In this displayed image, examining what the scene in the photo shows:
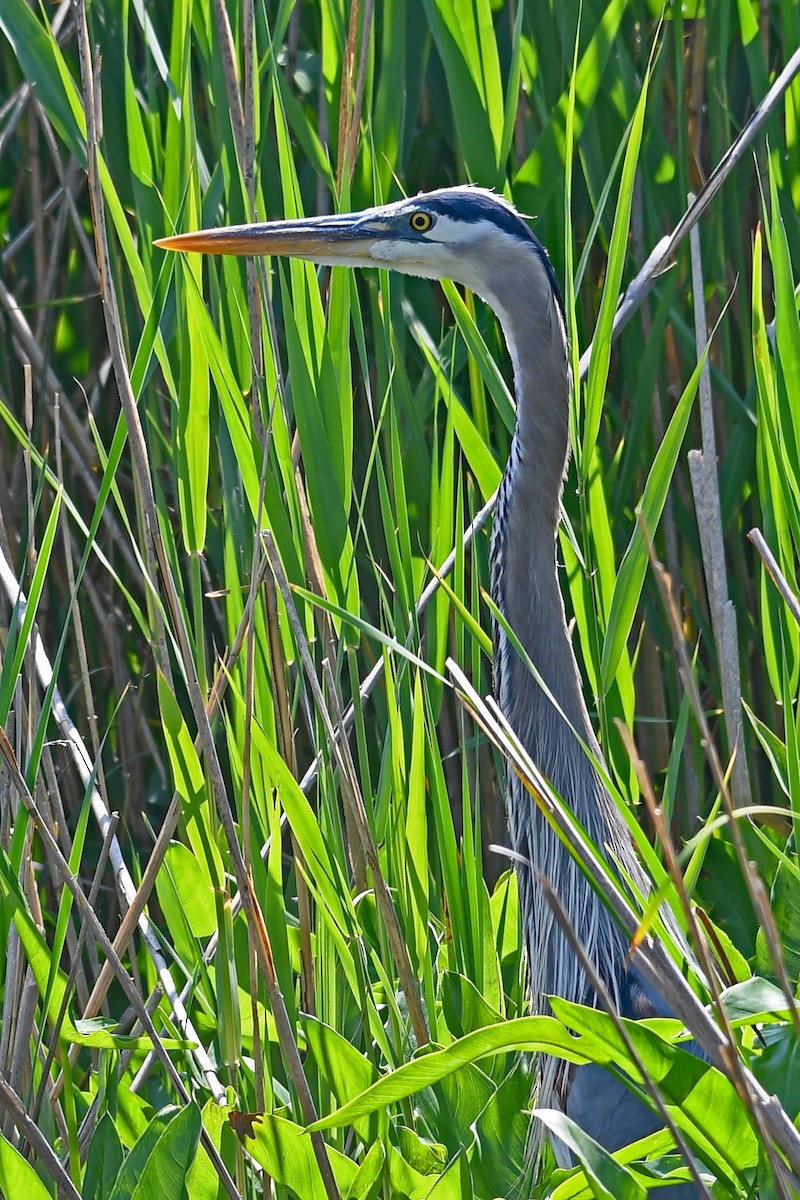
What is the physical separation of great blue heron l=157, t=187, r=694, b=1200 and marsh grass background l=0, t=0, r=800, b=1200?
0.03 metres

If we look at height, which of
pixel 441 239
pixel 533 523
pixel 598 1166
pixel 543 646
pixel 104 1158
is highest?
pixel 441 239

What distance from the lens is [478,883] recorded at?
110cm

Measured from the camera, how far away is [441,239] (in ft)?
3.97

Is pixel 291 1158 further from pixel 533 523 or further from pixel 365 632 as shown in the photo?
pixel 533 523

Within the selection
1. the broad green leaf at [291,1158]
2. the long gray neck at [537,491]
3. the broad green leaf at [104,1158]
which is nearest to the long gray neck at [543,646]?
the long gray neck at [537,491]

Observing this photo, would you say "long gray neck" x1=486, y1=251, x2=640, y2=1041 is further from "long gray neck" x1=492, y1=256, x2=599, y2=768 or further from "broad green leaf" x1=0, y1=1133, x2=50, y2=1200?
"broad green leaf" x1=0, y1=1133, x2=50, y2=1200

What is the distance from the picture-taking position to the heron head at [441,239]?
3.83 ft

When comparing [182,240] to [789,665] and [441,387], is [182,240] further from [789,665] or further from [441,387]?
[789,665]

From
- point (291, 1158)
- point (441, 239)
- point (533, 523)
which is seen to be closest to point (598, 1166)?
point (291, 1158)

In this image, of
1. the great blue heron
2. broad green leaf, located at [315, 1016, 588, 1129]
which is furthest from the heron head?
broad green leaf, located at [315, 1016, 588, 1129]

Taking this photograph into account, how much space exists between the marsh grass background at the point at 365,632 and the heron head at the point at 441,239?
0.03 m

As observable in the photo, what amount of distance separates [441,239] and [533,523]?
0.88 feet

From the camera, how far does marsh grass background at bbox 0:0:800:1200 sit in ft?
3.06

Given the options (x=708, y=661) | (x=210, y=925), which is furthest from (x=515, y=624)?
(x=708, y=661)
